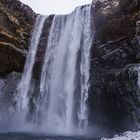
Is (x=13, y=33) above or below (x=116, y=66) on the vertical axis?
above

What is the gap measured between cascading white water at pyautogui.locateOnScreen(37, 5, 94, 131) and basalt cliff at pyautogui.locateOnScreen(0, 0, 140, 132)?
992 mm

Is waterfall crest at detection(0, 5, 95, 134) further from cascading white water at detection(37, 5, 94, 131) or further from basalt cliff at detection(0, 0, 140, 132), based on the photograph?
basalt cliff at detection(0, 0, 140, 132)

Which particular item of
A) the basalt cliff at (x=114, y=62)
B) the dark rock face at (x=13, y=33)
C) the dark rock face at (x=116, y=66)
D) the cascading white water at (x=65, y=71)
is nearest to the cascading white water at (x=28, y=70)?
the dark rock face at (x=13, y=33)

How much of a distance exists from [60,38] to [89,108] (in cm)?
932

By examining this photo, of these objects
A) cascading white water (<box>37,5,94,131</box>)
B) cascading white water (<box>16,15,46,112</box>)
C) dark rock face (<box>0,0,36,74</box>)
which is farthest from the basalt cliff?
cascading white water (<box>16,15,46,112</box>)

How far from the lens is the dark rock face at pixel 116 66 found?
82.6 ft

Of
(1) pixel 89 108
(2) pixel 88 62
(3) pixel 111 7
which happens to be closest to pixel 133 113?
(1) pixel 89 108

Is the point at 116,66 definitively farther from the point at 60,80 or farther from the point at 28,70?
the point at 28,70

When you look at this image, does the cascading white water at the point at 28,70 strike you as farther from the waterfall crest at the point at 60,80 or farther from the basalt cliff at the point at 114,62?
the basalt cliff at the point at 114,62

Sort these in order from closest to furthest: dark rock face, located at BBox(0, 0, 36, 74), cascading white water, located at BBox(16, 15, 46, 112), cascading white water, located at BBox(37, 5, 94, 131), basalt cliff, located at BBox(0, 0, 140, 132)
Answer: basalt cliff, located at BBox(0, 0, 140, 132) → cascading white water, located at BBox(37, 5, 94, 131) → cascading white water, located at BBox(16, 15, 46, 112) → dark rock face, located at BBox(0, 0, 36, 74)

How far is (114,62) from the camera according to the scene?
2711 cm

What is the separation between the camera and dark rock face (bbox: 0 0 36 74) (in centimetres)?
3047

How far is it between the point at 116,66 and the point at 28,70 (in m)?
10.4

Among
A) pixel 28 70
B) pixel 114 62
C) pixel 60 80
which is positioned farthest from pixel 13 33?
pixel 114 62
